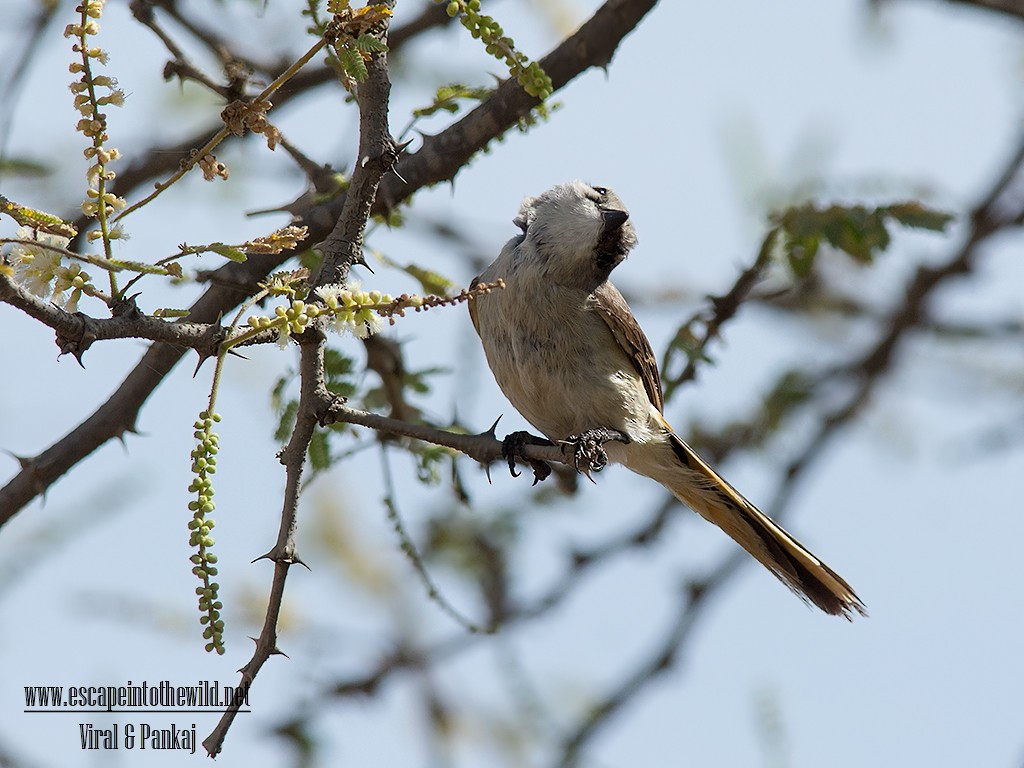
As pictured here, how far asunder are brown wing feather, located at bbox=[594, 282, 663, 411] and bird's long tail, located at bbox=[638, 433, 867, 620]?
0.85 feet

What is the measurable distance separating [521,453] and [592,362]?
2.19 ft

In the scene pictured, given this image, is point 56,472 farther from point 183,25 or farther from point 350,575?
point 350,575

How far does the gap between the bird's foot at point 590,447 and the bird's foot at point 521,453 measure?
0.44ft

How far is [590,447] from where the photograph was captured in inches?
161

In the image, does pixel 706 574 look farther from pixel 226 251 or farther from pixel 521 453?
pixel 226 251

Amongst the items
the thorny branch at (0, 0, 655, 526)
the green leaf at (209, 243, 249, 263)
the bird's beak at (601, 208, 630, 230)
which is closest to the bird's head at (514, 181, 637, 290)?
the bird's beak at (601, 208, 630, 230)

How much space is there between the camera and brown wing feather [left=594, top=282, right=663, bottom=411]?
4895 mm

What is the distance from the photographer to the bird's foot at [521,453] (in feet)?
14.0

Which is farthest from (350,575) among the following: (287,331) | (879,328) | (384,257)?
(287,331)

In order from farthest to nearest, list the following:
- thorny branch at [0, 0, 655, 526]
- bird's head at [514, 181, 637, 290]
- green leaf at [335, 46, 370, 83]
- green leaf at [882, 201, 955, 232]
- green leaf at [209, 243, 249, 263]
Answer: bird's head at [514, 181, 637, 290] → green leaf at [882, 201, 955, 232] → thorny branch at [0, 0, 655, 526] → green leaf at [335, 46, 370, 83] → green leaf at [209, 243, 249, 263]

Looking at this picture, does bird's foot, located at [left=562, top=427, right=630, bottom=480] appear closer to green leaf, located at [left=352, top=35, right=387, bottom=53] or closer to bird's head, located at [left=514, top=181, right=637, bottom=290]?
bird's head, located at [left=514, top=181, right=637, bottom=290]

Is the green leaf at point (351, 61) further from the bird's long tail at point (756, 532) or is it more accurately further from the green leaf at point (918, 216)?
the bird's long tail at point (756, 532)

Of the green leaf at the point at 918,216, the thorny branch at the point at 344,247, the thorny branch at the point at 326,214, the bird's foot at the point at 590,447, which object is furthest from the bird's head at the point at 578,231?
the thorny branch at the point at 344,247

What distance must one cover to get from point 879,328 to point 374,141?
4177 millimetres
